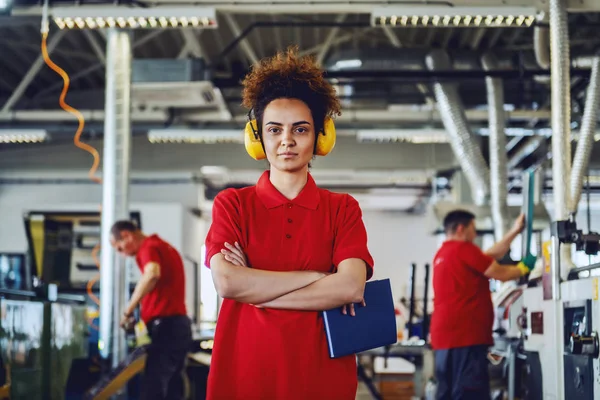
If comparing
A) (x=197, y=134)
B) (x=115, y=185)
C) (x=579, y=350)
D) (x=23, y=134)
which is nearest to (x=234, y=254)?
(x=579, y=350)

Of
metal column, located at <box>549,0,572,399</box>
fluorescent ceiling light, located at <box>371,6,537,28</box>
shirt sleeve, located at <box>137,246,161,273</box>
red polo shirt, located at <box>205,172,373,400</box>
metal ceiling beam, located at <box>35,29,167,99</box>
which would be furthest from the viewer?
metal ceiling beam, located at <box>35,29,167,99</box>

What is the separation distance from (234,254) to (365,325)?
14.1 inches

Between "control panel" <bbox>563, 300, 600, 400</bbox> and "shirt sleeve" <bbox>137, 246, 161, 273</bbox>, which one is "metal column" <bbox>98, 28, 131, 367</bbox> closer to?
"shirt sleeve" <bbox>137, 246, 161, 273</bbox>

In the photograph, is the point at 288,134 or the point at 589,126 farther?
the point at 589,126

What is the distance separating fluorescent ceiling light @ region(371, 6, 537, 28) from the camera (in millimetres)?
5375

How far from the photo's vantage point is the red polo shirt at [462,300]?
4.57 m

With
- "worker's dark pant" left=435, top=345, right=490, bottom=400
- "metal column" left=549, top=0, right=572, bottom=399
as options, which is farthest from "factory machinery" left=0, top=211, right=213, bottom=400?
"metal column" left=549, top=0, right=572, bottom=399

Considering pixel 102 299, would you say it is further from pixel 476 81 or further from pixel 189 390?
pixel 476 81

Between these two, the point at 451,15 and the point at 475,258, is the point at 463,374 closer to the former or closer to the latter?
the point at 475,258

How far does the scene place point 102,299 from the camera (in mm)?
5902

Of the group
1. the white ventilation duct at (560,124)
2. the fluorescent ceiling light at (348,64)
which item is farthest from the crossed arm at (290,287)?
the fluorescent ceiling light at (348,64)

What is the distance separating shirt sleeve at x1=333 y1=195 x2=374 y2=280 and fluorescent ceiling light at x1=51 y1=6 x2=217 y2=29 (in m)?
3.88

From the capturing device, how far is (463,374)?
453cm

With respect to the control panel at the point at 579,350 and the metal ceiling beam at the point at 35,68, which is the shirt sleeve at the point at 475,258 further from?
the metal ceiling beam at the point at 35,68
